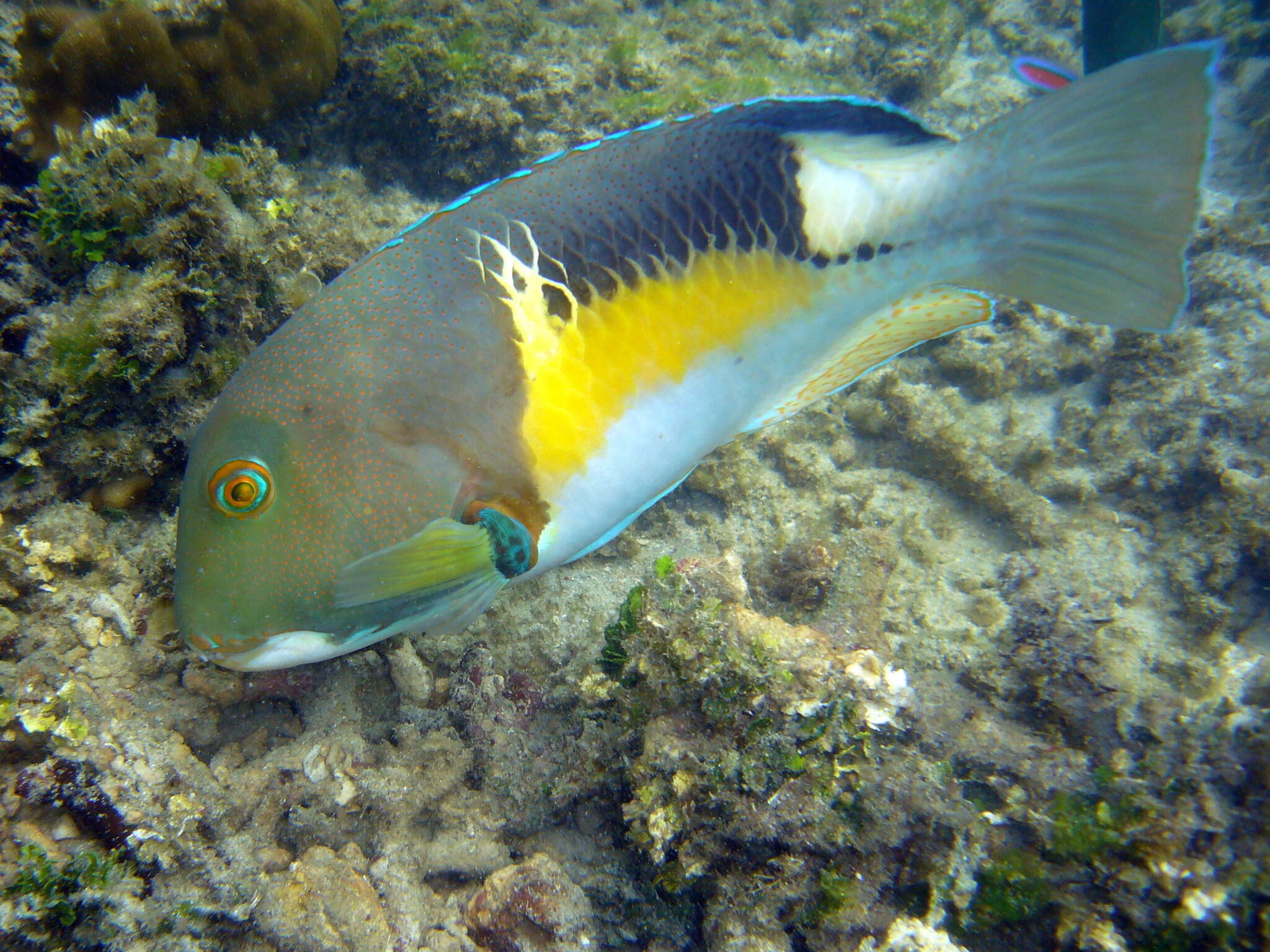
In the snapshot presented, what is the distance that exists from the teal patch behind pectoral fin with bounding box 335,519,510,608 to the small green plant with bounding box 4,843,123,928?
42.2 inches

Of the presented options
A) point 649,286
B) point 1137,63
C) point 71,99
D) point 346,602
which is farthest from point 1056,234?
point 71,99

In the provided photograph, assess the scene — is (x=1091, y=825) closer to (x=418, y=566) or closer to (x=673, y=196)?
(x=418, y=566)

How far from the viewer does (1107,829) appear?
181cm

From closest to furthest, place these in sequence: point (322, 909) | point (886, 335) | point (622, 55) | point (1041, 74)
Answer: point (322, 909) → point (886, 335) → point (622, 55) → point (1041, 74)

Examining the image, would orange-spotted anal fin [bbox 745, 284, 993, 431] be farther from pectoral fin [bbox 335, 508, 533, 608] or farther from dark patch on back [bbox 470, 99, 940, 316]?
pectoral fin [bbox 335, 508, 533, 608]

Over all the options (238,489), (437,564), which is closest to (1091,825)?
(437,564)

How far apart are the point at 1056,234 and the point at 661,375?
165 centimetres

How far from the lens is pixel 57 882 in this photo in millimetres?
1682

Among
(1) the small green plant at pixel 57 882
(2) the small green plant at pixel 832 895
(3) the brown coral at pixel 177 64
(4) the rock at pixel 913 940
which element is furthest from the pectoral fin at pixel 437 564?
(3) the brown coral at pixel 177 64

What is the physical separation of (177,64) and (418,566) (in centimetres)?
395

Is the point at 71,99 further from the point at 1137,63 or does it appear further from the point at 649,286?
the point at 1137,63

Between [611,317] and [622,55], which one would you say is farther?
[622,55]

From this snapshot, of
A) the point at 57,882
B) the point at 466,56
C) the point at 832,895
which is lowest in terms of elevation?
the point at 832,895

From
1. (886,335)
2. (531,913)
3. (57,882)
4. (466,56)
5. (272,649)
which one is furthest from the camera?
(466,56)
